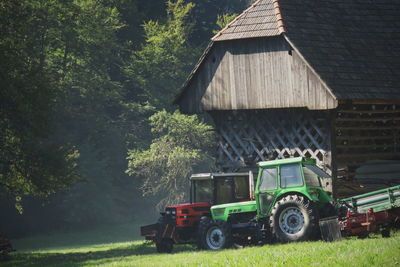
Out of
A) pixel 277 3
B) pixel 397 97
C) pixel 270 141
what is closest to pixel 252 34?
pixel 277 3

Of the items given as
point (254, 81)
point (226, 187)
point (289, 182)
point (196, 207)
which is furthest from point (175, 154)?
point (289, 182)

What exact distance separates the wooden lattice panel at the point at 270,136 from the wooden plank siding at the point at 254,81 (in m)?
0.82

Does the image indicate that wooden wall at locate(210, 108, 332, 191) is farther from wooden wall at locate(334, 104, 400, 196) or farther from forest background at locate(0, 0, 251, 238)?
forest background at locate(0, 0, 251, 238)

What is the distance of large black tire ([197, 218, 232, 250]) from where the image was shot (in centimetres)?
2105

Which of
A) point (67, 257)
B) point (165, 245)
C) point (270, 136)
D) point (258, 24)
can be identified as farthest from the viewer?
point (270, 136)

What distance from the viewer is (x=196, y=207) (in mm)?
23531

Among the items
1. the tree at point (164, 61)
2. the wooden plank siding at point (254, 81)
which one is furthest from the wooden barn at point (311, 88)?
the tree at point (164, 61)

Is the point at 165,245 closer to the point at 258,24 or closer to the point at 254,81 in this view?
the point at 254,81

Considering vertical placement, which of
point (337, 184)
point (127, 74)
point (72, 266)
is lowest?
point (72, 266)

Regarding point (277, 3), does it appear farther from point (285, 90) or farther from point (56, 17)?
point (56, 17)

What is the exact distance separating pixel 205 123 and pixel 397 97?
1180 inches

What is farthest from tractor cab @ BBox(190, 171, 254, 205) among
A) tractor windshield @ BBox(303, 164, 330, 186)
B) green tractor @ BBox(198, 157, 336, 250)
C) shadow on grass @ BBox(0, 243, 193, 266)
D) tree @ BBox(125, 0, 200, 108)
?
tree @ BBox(125, 0, 200, 108)

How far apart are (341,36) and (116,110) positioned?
1397 inches

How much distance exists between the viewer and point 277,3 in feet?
92.0
